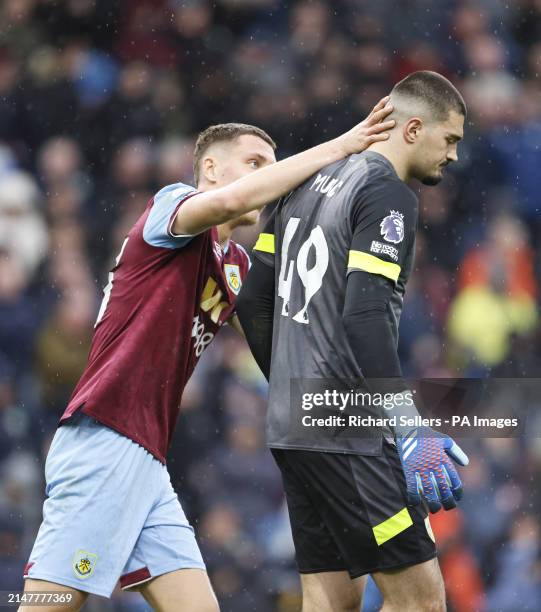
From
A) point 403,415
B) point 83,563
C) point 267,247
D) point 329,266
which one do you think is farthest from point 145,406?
point 403,415

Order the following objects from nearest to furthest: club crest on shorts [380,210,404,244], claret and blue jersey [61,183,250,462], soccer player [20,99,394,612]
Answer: club crest on shorts [380,210,404,244] → soccer player [20,99,394,612] → claret and blue jersey [61,183,250,462]

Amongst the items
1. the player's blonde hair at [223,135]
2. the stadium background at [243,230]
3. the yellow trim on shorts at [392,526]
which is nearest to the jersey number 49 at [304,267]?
the yellow trim on shorts at [392,526]

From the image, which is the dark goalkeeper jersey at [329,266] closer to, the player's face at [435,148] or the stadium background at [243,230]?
the player's face at [435,148]

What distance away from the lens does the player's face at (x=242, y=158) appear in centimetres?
423

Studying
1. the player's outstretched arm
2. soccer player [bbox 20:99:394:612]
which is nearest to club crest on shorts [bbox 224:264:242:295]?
soccer player [bbox 20:99:394:612]

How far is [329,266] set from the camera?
11.0 feet

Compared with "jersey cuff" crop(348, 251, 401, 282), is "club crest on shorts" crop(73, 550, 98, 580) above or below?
below

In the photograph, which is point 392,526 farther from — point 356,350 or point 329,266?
point 329,266

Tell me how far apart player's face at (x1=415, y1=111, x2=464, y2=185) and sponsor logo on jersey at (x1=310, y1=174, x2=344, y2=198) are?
292 millimetres

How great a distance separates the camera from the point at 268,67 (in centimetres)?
853

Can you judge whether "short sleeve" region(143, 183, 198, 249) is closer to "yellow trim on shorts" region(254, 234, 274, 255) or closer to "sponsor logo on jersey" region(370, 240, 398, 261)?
"yellow trim on shorts" region(254, 234, 274, 255)

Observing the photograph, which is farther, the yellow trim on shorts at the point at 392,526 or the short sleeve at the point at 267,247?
the short sleeve at the point at 267,247

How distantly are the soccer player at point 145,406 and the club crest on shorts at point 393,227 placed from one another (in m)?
0.37

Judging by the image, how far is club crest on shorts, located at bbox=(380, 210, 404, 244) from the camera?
3.21m
